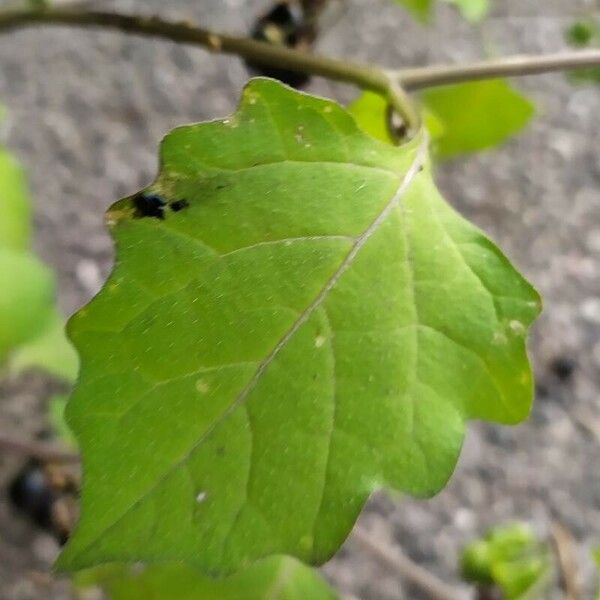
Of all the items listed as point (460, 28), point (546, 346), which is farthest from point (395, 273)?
point (460, 28)

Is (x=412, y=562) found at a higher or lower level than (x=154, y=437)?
lower

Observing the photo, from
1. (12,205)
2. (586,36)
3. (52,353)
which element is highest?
(12,205)

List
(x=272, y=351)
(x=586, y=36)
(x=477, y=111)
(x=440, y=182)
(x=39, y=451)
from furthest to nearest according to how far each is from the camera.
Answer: (x=440, y=182) < (x=586, y=36) < (x=39, y=451) < (x=477, y=111) < (x=272, y=351)

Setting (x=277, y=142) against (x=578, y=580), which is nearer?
(x=277, y=142)

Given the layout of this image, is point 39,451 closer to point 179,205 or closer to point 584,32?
point 179,205

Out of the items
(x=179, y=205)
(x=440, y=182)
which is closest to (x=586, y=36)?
(x=440, y=182)

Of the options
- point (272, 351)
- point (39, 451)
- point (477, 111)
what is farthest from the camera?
point (39, 451)

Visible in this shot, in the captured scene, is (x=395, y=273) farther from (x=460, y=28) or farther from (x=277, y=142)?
(x=460, y=28)

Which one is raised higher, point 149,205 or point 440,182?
point 149,205
